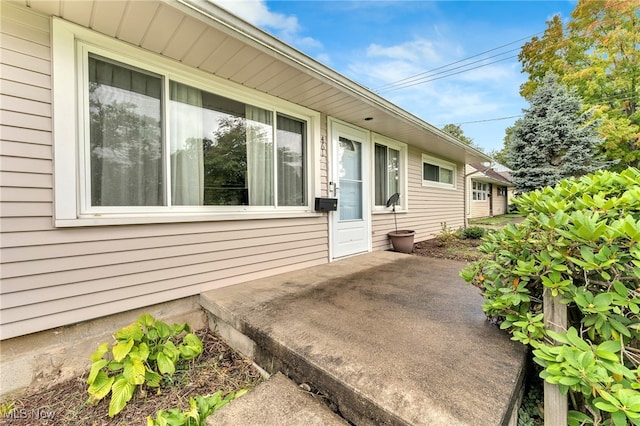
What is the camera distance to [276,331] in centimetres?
178

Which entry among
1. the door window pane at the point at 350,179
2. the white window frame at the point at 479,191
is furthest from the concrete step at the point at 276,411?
the white window frame at the point at 479,191

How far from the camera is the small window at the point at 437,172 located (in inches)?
257

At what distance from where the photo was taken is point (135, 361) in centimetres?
166

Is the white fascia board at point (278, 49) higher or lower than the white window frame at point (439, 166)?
higher

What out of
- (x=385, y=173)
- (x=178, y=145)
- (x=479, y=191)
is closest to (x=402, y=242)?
(x=385, y=173)

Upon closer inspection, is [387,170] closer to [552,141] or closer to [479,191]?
[552,141]

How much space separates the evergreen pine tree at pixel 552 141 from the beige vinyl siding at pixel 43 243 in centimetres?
917

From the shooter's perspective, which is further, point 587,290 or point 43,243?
point 43,243

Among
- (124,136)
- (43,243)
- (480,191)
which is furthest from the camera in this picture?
(480,191)

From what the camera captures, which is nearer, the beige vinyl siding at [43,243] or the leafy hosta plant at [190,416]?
the leafy hosta plant at [190,416]

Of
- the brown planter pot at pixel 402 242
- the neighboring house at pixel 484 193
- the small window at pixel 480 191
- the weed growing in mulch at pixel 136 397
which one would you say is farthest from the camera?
the small window at pixel 480 191

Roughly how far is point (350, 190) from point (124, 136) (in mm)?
3079

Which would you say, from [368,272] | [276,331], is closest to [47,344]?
[276,331]

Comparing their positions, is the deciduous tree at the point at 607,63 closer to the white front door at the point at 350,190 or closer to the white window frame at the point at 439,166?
the white window frame at the point at 439,166
